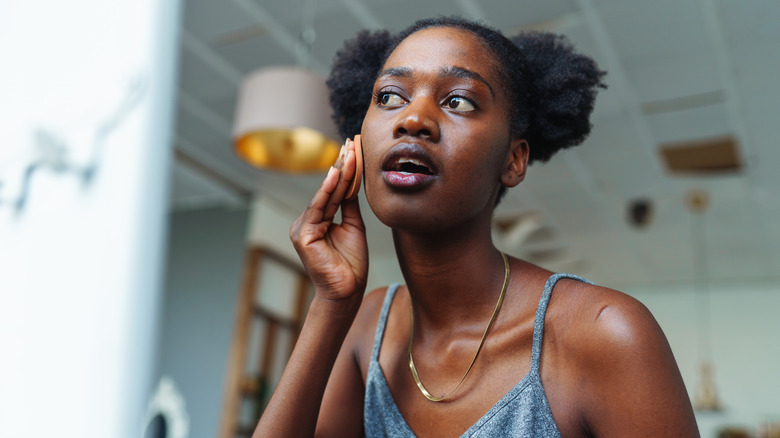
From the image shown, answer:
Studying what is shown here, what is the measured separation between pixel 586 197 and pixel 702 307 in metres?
2.94

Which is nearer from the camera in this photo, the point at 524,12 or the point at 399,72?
the point at 399,72

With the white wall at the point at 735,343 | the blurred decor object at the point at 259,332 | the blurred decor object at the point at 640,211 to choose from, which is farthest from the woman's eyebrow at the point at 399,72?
the white wall at the point at 735,343

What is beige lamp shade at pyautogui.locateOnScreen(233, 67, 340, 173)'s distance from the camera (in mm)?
3211

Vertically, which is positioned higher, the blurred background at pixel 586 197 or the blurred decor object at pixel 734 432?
the blurred background at pixel 586 197

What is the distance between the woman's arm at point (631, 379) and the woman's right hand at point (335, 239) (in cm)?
29

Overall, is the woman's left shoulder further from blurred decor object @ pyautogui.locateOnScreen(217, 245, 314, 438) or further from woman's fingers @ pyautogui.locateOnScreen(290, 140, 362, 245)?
blurred decor object @ pyautogui.locateOnScreen(217, 245, 314, 438)

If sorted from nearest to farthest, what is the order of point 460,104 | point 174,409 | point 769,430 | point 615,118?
point 460,104
point 615,118
point 174,409
point 769,430

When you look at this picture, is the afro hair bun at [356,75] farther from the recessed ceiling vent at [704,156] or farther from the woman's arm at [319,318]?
the recessed ceiling vent at [704,156]

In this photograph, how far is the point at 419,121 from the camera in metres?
0.82

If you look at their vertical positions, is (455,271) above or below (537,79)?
below

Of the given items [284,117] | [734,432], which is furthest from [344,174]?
[734,432]

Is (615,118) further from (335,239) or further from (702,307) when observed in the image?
(702,307)

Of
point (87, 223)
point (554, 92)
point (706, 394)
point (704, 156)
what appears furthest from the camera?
point (706, 394)

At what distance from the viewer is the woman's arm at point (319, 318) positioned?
0.88 metres
